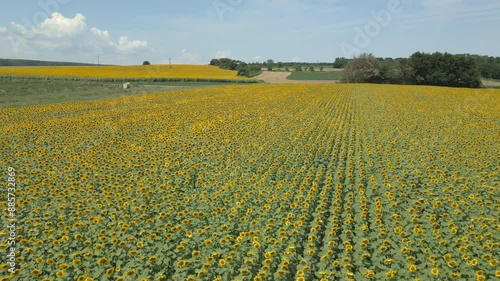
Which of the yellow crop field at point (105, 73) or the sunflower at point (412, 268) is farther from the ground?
the yellow crop field at point (105, 73)

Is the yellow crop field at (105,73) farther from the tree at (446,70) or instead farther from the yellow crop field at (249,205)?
the yellow crop field at (249,205)

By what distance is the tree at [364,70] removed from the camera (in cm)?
6475

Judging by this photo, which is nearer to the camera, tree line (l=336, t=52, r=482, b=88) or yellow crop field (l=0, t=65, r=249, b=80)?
yellow crop field (l=0, t=65, r=249, b=80)

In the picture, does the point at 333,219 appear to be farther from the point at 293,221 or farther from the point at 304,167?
the point at 304,167

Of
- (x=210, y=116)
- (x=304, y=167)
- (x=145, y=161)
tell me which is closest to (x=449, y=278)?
(x=304, y=167)

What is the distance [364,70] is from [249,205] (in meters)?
62.9

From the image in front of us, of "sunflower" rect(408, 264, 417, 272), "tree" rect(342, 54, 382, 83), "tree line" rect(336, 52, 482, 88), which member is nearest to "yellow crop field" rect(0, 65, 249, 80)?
"tree" rect(342, 54, 382, 83)

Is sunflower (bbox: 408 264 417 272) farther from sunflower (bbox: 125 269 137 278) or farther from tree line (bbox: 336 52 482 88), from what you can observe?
tree line (bbox: 336 52 482 88)


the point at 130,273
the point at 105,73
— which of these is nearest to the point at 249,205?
the point at 130,273

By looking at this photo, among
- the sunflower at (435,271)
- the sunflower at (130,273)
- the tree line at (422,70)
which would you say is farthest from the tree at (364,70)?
the sunflower at (130,273)

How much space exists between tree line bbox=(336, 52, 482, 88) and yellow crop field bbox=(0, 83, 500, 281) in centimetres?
5357

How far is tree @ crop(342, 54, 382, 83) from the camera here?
64.8 metres

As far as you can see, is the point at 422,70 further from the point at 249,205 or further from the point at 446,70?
the point at 249,205

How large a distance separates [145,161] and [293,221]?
5108mm
